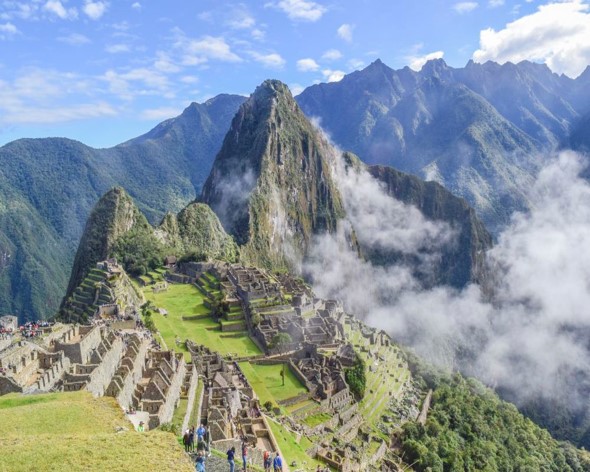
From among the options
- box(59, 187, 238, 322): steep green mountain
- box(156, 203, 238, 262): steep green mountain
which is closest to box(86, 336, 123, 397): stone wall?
box(59, 187, 238, 322): steep green mountain

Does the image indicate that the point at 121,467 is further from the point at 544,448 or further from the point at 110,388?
the point at 544,448

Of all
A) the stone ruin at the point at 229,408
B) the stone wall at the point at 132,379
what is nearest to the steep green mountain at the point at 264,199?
the stone ruin at the point at 229,408

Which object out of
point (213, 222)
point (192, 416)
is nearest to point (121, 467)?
point (192, 416)

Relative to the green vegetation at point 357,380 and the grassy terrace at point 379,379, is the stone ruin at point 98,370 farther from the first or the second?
the grassy terrace at point 379,379

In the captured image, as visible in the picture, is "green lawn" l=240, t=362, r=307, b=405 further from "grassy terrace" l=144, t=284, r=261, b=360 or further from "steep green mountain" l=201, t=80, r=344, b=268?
"steep green mountain" l=201, t=80, r=344, b=268

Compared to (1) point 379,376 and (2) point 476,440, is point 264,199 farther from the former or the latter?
(2) point 476,440


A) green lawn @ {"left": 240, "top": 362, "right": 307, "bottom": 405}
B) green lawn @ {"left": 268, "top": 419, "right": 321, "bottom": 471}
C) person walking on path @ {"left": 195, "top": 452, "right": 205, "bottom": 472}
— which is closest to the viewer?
person walking on path @ {"left": 195, "top": 452, "right": 205, "bottom": 472}
